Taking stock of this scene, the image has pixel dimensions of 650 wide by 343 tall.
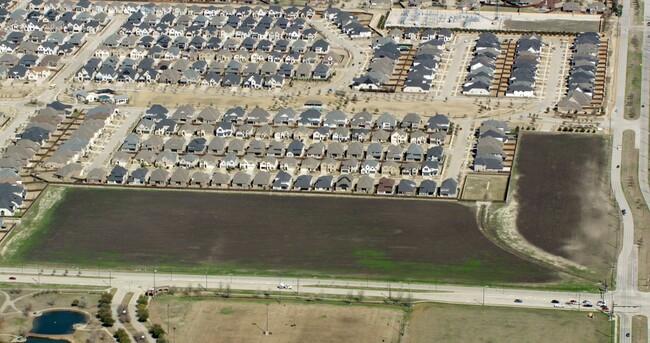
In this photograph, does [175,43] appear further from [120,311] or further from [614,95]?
[120,311]

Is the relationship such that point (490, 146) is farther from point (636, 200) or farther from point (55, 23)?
point (55, 23)

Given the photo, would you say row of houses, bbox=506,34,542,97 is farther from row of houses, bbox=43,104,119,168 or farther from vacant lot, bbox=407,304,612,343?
vacant lot, bbox=407,304,612,343

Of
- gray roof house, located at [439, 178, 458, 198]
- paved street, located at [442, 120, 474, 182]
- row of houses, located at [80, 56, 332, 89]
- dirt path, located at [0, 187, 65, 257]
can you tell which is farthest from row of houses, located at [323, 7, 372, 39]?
dirt path, located at [0, 187, 65, 257]

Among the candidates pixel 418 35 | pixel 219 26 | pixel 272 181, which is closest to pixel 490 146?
pixel 272 181

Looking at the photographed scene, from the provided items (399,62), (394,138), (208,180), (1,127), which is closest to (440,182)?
(394,138)

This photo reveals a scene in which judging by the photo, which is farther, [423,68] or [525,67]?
[423,68]

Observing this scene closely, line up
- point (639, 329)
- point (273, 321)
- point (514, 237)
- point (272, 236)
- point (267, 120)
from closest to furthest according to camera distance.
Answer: point (639, 329)
point (273, 321)
point (514, 237)
point (272, 236)
point (267, 120)
